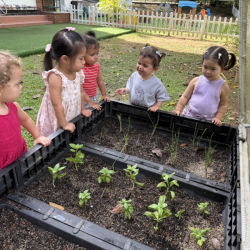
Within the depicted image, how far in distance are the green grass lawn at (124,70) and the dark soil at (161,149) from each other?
0.87 metres

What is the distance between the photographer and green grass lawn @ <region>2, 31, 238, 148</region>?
386cm

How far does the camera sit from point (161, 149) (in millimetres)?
2402

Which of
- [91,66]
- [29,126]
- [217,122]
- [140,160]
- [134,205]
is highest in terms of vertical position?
[91,66]

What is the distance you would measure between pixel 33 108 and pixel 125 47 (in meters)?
5.82

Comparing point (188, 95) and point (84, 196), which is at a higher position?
point (188, 95)

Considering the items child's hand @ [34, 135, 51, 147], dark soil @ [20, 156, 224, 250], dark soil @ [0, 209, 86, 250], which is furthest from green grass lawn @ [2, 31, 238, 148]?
dark soil @ [0, 209, 86, 250]

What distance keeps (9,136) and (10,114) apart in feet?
0.53

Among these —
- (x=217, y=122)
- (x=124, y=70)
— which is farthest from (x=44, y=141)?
(x=124, y=70)

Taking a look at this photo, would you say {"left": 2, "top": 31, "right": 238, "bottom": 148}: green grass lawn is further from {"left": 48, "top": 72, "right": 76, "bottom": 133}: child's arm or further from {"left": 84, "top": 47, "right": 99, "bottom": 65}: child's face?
{"left": 84, "top": 47, "right": 99, "bottom": 65}: child's face

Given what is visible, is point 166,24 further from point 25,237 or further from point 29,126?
point 25,237

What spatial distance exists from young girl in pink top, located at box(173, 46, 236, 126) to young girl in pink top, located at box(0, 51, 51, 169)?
1549 mm

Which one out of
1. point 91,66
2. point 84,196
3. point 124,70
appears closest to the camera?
point 84,196

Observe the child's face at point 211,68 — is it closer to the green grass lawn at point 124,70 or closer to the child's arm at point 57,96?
the green grass lawn at point 124,70

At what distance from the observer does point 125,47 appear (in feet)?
27.7
